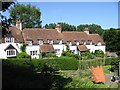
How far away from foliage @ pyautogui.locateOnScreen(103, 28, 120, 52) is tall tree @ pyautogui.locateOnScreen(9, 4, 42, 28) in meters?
26.5

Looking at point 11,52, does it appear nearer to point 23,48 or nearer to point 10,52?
point 10,52

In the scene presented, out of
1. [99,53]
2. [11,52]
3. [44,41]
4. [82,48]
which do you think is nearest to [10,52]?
[11,52]

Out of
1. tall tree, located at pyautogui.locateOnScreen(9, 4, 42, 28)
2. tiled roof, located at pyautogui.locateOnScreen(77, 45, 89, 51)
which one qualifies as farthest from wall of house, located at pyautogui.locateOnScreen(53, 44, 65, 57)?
tall tree, located at pyautogui.locateOnScreen(9, 4, 42, 28)

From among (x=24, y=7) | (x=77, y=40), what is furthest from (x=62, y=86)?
(x=24, y=7)

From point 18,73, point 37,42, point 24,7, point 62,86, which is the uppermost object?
point 24,7

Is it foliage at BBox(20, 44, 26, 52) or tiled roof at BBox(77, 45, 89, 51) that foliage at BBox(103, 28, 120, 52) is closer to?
tiled roof at BBox(77, 45, 89, 51)

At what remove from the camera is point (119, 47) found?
56.8m

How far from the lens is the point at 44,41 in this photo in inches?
1642

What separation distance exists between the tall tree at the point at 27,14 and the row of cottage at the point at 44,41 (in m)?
18.5

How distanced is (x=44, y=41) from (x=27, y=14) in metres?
24.0

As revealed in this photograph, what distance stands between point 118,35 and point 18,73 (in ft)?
175

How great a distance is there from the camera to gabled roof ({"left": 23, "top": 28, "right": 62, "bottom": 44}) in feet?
133

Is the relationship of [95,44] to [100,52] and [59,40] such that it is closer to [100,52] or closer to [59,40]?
[100,52]

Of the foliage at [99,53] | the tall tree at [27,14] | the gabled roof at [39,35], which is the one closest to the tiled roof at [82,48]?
the foliage at [99,53]
